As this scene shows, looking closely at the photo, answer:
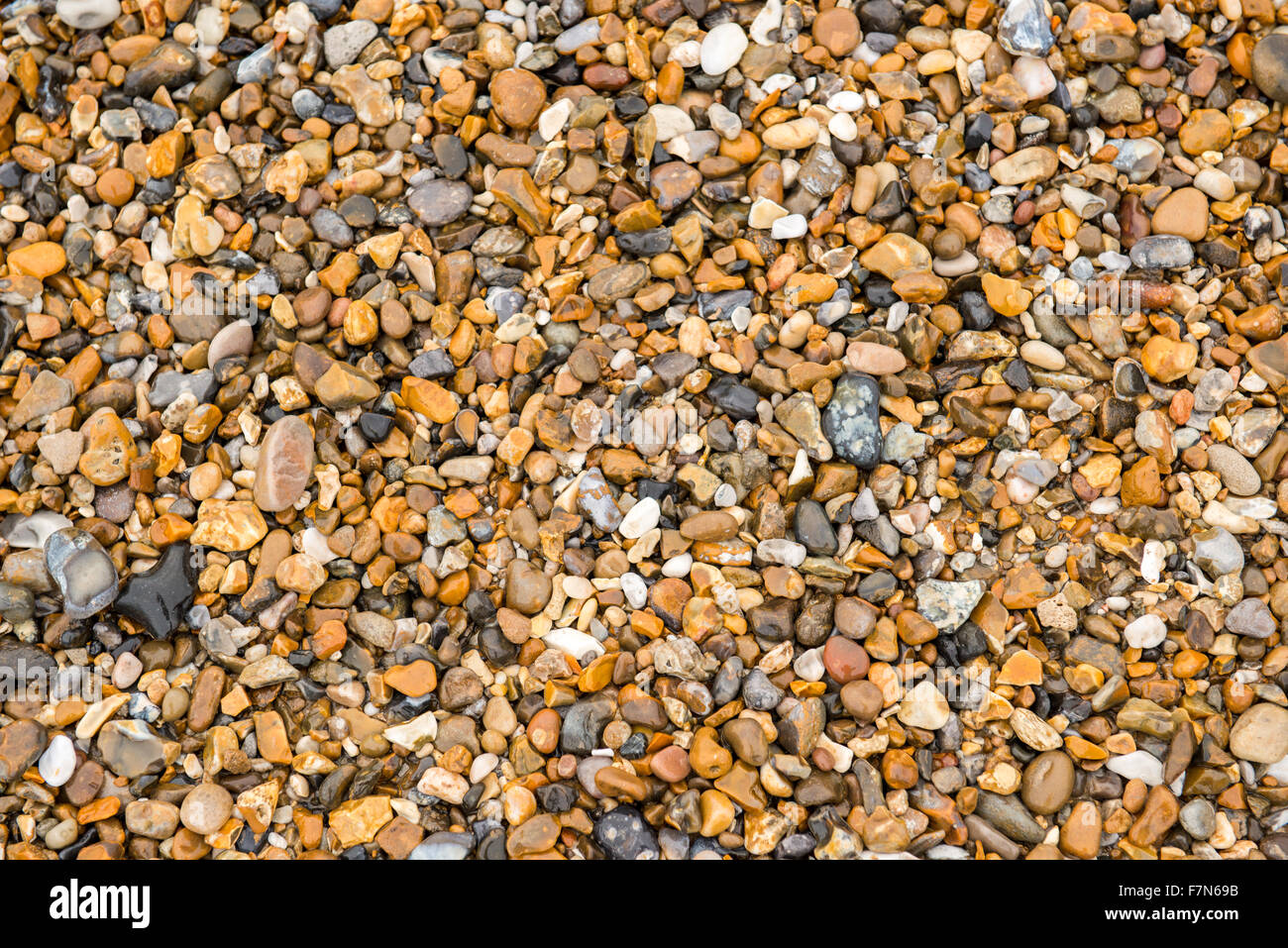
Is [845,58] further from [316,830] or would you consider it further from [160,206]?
[316,830]

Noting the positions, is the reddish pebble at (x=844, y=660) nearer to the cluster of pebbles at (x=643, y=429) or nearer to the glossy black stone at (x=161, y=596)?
the cluster of pebbles at (x=643, y=429)

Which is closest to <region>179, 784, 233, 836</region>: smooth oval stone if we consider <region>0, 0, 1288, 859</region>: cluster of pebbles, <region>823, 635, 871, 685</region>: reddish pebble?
<region>0, 0, 1288, 859</region>: cluster of pebbles

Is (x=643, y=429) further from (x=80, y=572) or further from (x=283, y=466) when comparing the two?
(x=80, y=572)

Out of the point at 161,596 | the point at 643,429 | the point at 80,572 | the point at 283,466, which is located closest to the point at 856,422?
the point at 643,429

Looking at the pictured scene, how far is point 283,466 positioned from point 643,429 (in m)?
0.91

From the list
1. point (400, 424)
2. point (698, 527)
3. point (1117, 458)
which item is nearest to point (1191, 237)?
point (1117, 458)

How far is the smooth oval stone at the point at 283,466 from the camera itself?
2.22 metres

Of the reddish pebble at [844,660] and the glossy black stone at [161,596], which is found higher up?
the reddish pebble at [844,660]

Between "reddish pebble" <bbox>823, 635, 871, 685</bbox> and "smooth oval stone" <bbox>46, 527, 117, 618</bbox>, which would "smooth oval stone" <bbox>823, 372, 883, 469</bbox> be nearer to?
"reddish pebble" <bbox>823, 635, 871, 685</bbox>

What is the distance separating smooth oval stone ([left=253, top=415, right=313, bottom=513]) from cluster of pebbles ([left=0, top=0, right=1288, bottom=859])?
0.01 metres

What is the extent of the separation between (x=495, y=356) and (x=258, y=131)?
0.98 meters

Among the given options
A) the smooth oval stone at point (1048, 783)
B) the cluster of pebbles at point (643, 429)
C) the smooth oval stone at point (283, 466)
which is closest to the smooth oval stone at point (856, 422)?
the cluster of pebbles at point (643, 429)

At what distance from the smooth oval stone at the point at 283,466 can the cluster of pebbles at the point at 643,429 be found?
1cm

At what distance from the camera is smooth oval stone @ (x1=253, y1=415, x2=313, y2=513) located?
2.22 m
